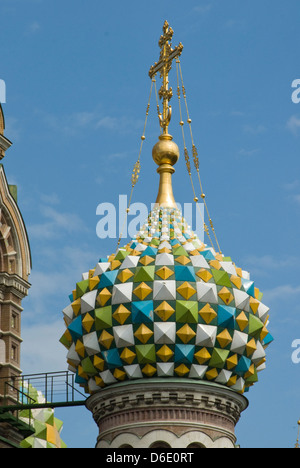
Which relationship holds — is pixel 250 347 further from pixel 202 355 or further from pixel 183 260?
pixel 183 260

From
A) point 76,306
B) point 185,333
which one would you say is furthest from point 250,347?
point 76,306

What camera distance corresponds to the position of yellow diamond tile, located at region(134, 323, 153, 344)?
4816cm

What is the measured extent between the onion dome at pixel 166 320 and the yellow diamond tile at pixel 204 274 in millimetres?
34

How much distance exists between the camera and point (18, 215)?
55.2 m

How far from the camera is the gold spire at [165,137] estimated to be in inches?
2126

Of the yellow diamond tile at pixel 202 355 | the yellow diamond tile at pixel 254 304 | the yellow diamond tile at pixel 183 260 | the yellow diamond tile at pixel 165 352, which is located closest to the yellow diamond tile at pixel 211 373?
the yellow diamond tile at pixel 202 355

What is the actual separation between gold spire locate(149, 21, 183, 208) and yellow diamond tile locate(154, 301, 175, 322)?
20.1 ft

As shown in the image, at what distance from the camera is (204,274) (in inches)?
1940

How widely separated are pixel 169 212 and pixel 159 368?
6.93 meters

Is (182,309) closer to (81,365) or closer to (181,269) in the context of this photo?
(181,269)

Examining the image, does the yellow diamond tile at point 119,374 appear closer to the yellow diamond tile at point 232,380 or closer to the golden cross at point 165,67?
the yellow diamond tile at point 232,380

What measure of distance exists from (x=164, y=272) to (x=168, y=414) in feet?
15.9

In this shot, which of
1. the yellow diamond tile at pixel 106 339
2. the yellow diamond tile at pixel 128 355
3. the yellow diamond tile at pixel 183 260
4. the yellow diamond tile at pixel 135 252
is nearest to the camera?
the yellow diamond tile at pixel 128 355
